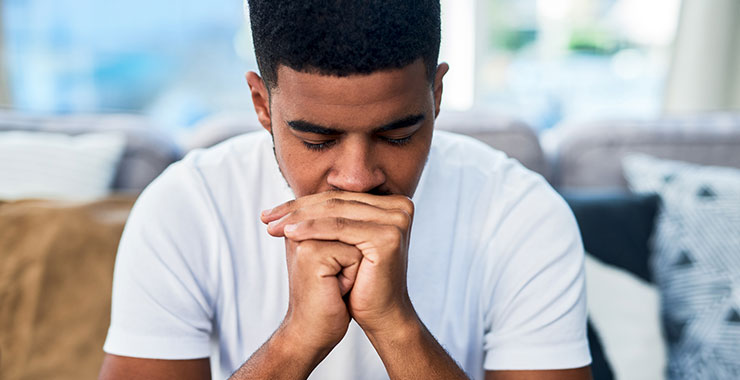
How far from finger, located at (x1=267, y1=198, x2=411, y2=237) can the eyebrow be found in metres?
0.10

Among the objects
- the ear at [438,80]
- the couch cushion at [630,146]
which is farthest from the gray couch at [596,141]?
the ear at [438,80]

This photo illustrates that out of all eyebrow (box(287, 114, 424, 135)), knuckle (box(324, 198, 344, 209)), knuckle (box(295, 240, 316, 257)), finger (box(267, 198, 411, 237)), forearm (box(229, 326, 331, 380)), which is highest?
eyebrow (box(287, 114, 424, 135))

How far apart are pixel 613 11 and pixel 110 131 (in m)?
2.23

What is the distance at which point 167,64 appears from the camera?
110 inches

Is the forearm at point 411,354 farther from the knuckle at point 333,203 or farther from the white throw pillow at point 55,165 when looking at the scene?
the white throw pillow at point 55,165

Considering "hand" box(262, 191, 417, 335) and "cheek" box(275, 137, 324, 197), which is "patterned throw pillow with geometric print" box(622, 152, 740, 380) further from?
"cheek" box(275, 137, 324, 197)

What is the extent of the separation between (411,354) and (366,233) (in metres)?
0.20

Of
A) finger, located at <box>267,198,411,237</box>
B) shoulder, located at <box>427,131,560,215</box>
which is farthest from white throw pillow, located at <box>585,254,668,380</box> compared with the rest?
finger, located at <box>267,198,411,237</box>

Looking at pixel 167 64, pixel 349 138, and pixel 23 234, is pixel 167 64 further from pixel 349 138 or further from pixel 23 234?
pixel 349 138

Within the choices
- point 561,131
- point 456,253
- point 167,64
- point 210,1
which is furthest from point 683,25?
point 167,64

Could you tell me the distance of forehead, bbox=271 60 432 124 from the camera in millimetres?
812

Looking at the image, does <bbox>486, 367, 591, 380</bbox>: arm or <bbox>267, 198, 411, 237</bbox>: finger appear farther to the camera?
<bbox>486, 367, 591, 380</bbox>: arm

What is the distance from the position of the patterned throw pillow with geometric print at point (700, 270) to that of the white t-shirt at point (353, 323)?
1.73 ft

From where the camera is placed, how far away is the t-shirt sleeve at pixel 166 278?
3.33 ft
